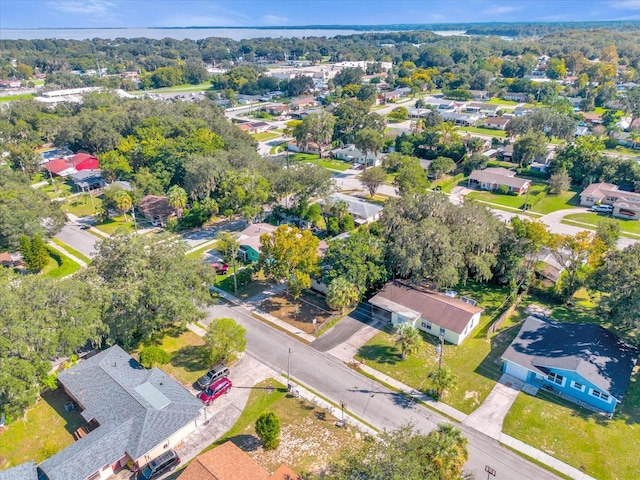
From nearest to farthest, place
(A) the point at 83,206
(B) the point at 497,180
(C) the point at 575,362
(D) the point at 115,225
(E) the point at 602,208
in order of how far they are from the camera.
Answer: (C) the point at 575,362 → (D) the point at 115,225 → (E) the point at 602,208 → (A) the point at 83,206 → (B) the point at 497,180

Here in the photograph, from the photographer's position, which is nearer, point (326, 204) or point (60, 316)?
point (60, 316)

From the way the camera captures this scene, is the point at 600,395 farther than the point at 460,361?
No

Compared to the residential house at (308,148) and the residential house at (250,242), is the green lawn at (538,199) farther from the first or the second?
the residential house at (308,148)

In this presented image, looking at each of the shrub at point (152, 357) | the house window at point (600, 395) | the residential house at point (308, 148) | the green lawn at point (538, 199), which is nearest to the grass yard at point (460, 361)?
the house window at point (600, 395)

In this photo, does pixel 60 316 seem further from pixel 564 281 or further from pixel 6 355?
pixel 564 281

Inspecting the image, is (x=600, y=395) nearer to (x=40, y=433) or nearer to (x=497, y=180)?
(x=40, y=433)

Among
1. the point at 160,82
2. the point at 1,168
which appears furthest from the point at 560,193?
the point at 160,82

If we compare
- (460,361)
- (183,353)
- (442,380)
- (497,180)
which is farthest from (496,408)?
(497,180)
